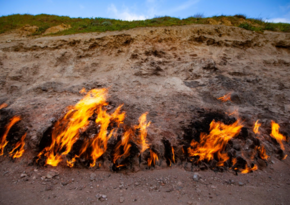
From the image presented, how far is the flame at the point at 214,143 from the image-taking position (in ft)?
13.4

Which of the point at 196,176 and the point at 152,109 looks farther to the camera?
the point at 152,109

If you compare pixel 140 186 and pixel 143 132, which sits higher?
pixel 143 132

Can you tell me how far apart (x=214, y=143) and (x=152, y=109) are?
7.54 ft

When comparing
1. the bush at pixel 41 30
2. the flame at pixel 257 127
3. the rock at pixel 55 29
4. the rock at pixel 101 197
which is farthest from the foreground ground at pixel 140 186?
the bush at pixel 41 30

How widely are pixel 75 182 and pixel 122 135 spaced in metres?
1.63

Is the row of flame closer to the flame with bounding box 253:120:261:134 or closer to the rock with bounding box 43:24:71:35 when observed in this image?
the flame with bounding box 253:120:261:134

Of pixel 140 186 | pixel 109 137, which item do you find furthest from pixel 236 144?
pixel 109 137

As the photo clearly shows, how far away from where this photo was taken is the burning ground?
12.5 feet

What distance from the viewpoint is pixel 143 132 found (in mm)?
4445

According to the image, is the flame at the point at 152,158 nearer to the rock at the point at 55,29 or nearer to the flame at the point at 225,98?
the flame at the point at 225,98

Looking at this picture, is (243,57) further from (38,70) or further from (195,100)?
(38,70)

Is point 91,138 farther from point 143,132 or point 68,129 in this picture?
point 143,132

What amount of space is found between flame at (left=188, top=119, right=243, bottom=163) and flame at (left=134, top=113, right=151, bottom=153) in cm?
133

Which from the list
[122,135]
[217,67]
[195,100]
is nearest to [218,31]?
[217,67]
